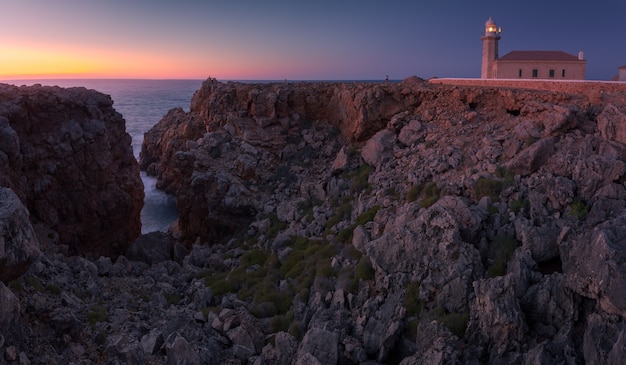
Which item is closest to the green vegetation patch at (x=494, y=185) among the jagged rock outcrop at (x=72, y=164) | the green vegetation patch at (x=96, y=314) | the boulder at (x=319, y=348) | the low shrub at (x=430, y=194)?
the low shrub at (x=430, y=194)

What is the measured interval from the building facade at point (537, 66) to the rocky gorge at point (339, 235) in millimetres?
10756

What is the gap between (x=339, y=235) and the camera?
51.2 ft

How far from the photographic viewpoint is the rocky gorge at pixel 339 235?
962 cm

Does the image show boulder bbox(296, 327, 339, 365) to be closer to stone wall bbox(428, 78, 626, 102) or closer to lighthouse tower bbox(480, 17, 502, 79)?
stone wall bbox(428, 78, 626, 102)

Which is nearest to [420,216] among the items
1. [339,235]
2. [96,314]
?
[339,235]

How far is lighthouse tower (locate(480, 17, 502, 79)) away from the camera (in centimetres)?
3453

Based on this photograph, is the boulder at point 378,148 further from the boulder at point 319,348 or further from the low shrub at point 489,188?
the boulder at point 319,348

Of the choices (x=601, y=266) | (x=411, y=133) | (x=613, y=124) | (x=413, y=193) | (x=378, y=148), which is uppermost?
(x=613, y=124)

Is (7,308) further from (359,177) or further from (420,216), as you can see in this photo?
(359,177)

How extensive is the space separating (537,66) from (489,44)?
5.95m

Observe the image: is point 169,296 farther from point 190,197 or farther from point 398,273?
point 190,197

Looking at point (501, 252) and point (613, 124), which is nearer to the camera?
point (501, 252)

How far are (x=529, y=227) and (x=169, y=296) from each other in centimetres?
983

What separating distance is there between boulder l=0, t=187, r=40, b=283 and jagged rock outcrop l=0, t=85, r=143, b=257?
282 inches
